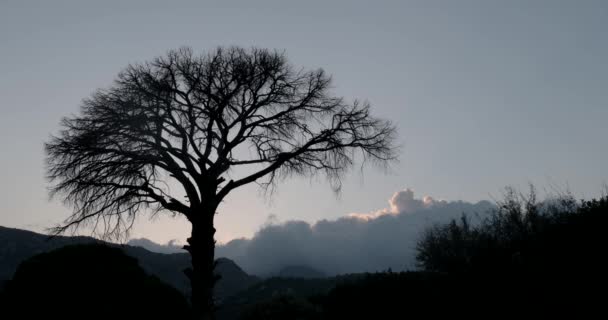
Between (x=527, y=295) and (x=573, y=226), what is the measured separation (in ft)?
14.1

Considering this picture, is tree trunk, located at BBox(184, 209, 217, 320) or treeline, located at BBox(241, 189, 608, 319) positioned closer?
treeline, located at BBox(241, 189, 608, 319)

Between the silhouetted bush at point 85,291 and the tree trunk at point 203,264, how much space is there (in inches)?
165

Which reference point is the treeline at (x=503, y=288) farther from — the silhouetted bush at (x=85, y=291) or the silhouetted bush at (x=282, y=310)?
the silhouetted bush at (x=85, y=291)

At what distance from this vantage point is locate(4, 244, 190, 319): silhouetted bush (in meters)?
8.80

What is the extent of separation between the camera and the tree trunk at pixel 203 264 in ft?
45.7

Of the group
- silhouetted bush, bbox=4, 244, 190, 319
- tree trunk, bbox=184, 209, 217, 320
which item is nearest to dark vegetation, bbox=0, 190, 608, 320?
silhouetted bush, bbox=4, 244, 190, 319

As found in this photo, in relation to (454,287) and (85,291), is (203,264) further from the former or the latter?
(454,287)

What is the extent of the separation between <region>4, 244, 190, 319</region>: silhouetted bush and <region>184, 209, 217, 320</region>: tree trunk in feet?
13.7

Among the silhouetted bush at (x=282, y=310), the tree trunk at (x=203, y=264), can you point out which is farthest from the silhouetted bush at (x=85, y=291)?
the silhouetted bush at (x=282, y=310)

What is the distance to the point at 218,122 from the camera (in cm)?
1570

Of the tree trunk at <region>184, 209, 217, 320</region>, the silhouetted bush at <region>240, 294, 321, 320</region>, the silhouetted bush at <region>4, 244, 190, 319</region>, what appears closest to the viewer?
the silhouetted bush at <region>4, 244, 190, 319</region>

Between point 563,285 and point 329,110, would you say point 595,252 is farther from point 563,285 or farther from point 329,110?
point 329,110

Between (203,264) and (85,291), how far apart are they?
5.54 meters

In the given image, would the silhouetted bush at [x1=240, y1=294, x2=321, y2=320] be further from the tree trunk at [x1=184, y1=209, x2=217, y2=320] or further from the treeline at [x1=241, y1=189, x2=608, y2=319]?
the tree trunk at [x1=184, y1=209, x2=217, y2=320]
